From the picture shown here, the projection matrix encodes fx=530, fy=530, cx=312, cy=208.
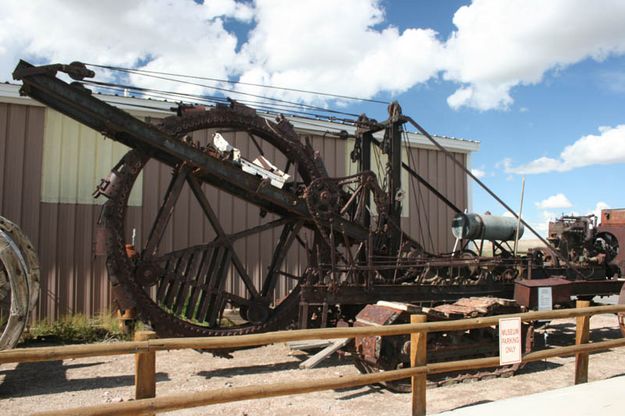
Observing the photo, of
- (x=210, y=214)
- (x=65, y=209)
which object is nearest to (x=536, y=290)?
(x=210, y=214)

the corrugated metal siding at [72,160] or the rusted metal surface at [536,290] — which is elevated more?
the corrugated metal siding at [72,160]

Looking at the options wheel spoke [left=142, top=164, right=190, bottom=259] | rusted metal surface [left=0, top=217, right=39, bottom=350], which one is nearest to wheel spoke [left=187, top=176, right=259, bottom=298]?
wheel spoke [left=142, top=164, right=190, bottom=259]

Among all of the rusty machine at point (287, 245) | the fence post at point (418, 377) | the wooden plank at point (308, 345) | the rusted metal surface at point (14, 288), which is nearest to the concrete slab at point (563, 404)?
the fence post at point (418, 377)

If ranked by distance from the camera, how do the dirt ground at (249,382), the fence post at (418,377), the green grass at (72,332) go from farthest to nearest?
the green grass at (72,332)
the dirt ground at (249,382)
the fence post at (418,377)

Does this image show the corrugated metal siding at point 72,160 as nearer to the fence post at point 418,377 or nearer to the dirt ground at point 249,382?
the dirt ground at point 249,382

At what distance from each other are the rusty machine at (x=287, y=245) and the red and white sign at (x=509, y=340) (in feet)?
4.98

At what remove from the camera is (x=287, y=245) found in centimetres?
915

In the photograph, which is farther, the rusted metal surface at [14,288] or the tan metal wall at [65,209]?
the tan metal wall at [65,209]

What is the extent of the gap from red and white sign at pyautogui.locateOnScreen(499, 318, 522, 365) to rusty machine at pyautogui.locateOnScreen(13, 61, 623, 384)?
1517 mm

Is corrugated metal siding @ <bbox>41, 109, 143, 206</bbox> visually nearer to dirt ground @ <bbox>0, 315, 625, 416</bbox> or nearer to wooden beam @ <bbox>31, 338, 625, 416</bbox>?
dirt ground @ <bbox>0, 315, 625, 416</bbox>

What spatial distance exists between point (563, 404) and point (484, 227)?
4820 mm

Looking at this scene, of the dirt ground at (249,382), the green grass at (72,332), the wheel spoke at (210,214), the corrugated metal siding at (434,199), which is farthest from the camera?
the corrugated metal siding at (434,199)

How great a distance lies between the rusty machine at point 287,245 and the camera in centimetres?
730

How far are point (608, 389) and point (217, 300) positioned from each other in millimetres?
5372
